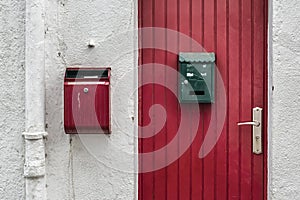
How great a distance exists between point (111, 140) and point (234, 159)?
3.39ft

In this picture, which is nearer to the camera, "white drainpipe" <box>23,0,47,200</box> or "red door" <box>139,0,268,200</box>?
"white drainpipe" <box>23,0,47,200</box>

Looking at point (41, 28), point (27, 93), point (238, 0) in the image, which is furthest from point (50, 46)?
point (238, 0)

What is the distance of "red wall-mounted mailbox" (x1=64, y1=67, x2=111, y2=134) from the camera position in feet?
11.0

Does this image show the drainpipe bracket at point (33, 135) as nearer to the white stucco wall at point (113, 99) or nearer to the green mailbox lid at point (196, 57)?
the white stucco wall at point (113, 99)

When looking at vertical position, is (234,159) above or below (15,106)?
below

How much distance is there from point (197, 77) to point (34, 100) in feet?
4.27

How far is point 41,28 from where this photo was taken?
3447 mm

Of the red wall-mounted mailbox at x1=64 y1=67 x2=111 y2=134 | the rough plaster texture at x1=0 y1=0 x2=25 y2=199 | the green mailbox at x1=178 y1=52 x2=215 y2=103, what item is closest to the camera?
the red wall-mounted mailbox at x1=64 y1=67 x2=111 y2=134

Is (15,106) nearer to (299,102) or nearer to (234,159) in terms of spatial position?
(234,159)

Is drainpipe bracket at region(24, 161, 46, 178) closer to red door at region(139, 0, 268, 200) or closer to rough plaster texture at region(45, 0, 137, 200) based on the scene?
rough plaster texture at region(45, 0, 137, 200)

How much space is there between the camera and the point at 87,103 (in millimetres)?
3352

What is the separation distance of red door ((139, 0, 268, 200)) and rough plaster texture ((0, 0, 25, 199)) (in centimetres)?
96

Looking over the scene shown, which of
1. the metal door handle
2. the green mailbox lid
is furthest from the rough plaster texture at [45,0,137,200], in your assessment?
the metal door handle

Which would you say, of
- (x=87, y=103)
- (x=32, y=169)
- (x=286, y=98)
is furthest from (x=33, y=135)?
(x=286, y=98)
